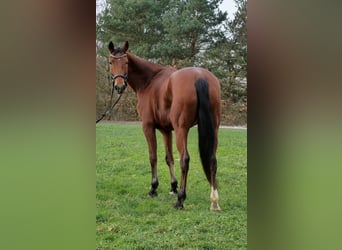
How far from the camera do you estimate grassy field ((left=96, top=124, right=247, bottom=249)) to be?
1291mm

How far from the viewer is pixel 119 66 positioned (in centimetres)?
137

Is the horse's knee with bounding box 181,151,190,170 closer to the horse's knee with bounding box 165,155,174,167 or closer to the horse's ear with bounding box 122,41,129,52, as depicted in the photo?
the horse's knee with bounding box 165,155,174,167

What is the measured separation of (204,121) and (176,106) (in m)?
0.13

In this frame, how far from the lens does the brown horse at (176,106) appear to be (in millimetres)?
1347

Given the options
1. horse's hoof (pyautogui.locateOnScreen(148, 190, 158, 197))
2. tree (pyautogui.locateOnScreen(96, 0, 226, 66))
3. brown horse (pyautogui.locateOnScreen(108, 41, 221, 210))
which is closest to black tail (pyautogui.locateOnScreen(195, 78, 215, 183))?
brown horse (pyautogui.locateOnScreen(108, 41, 221, 210))

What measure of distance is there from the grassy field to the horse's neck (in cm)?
20

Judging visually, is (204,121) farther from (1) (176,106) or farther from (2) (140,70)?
(2) (140,70)

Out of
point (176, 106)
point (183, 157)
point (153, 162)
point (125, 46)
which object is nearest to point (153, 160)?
point (153, 162)
